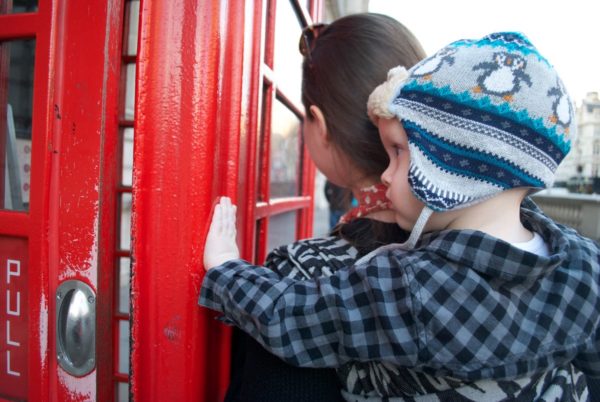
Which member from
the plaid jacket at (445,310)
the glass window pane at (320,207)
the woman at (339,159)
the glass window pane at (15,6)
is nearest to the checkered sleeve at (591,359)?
the plaid jacket at (445,310)

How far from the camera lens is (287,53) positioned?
1.54 metres

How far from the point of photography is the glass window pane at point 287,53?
135 cm

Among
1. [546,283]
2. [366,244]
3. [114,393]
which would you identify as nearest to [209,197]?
[366,244]

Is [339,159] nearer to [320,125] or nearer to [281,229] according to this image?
[320,125]

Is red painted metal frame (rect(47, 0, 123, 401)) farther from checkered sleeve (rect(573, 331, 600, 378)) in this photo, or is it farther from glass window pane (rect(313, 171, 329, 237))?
glass window pane (rect(313, 171, 329, 237))

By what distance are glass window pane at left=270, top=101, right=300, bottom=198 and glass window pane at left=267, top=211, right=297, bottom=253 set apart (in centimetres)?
9

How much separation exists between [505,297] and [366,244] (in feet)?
1.07

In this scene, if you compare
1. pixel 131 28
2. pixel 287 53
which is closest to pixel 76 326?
pixel 131 28

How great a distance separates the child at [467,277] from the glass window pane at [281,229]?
714mm

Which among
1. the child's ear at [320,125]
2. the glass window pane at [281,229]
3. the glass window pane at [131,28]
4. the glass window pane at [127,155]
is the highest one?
the glass window pane at [131,28]

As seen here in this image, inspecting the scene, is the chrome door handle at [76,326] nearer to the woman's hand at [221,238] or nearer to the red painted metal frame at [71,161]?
the red painted metal frame at [71,161]

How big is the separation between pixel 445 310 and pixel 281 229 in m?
1.08

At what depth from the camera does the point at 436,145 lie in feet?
2.50

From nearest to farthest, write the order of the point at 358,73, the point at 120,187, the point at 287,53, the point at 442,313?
the point at 442,313 < the point at 120,187 < the point at 358,73 < the point at 287,53
